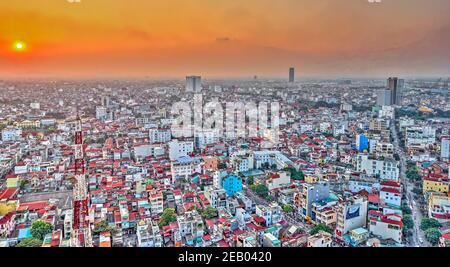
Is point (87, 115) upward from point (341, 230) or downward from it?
upward

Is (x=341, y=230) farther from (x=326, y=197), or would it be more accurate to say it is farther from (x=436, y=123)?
(x=436, y=123)

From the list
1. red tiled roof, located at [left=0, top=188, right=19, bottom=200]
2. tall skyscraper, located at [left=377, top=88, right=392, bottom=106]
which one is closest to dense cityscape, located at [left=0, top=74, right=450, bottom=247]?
red tiled roof, located at [left=0, top=188, right=19, bottom=200]

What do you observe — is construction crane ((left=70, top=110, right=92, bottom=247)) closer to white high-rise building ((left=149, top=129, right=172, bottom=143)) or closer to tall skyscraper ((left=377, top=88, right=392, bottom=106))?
white high-rise building ((left=149, top=129, right=172, bottom=143))

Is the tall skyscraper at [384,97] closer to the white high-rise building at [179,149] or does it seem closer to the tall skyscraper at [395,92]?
the tall skyscraper at [395,92]

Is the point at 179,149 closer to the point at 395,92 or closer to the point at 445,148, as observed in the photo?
the point at 445,148

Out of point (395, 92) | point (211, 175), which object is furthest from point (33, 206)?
point (395, 92)

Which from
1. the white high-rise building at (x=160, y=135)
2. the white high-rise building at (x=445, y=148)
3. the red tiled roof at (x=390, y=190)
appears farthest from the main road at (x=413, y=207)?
the white high-rise building at (x=160, y=135)
